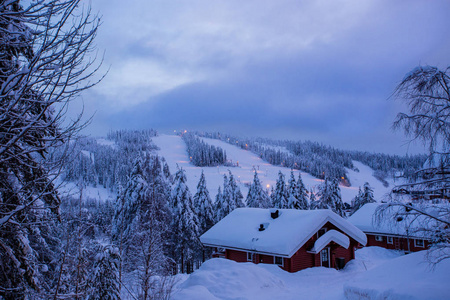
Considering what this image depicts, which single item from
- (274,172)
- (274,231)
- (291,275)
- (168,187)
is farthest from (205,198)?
(274,172)

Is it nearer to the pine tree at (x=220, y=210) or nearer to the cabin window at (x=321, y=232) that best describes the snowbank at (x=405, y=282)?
the cabin window at (x=321, y=232)

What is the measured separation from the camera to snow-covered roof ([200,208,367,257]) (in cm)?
2139

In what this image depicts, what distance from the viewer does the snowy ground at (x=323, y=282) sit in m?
9.52

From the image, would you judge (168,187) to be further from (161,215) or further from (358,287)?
(358,287)

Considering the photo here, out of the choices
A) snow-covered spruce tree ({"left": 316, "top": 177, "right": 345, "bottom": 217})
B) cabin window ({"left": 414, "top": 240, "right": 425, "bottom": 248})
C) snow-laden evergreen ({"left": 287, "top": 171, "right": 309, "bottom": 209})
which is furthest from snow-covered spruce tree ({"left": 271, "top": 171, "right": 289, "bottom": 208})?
cabin window ({"left": 414, "top": 240, "right": 425, "bottom": 248})

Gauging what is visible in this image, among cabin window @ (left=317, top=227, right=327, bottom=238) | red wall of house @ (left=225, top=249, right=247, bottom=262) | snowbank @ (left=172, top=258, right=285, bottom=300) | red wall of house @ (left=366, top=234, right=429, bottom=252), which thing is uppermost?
cabin window @ (left=317, top=227, right=327, bottom=238)

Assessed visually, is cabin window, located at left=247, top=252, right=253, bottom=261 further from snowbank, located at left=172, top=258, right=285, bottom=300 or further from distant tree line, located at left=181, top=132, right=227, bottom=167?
distant tree line, located at left=181, top=132, right=227, bottom=167

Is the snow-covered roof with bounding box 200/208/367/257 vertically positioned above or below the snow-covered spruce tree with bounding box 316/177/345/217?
below

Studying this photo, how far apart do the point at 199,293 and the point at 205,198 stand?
3031 centimetres

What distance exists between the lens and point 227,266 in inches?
699

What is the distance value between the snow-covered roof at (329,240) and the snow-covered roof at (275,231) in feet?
2.49

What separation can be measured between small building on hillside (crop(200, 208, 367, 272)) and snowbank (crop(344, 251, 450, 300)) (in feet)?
27.0

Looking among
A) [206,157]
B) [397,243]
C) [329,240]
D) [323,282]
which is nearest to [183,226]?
[329,240]

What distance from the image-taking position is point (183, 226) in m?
34.0
